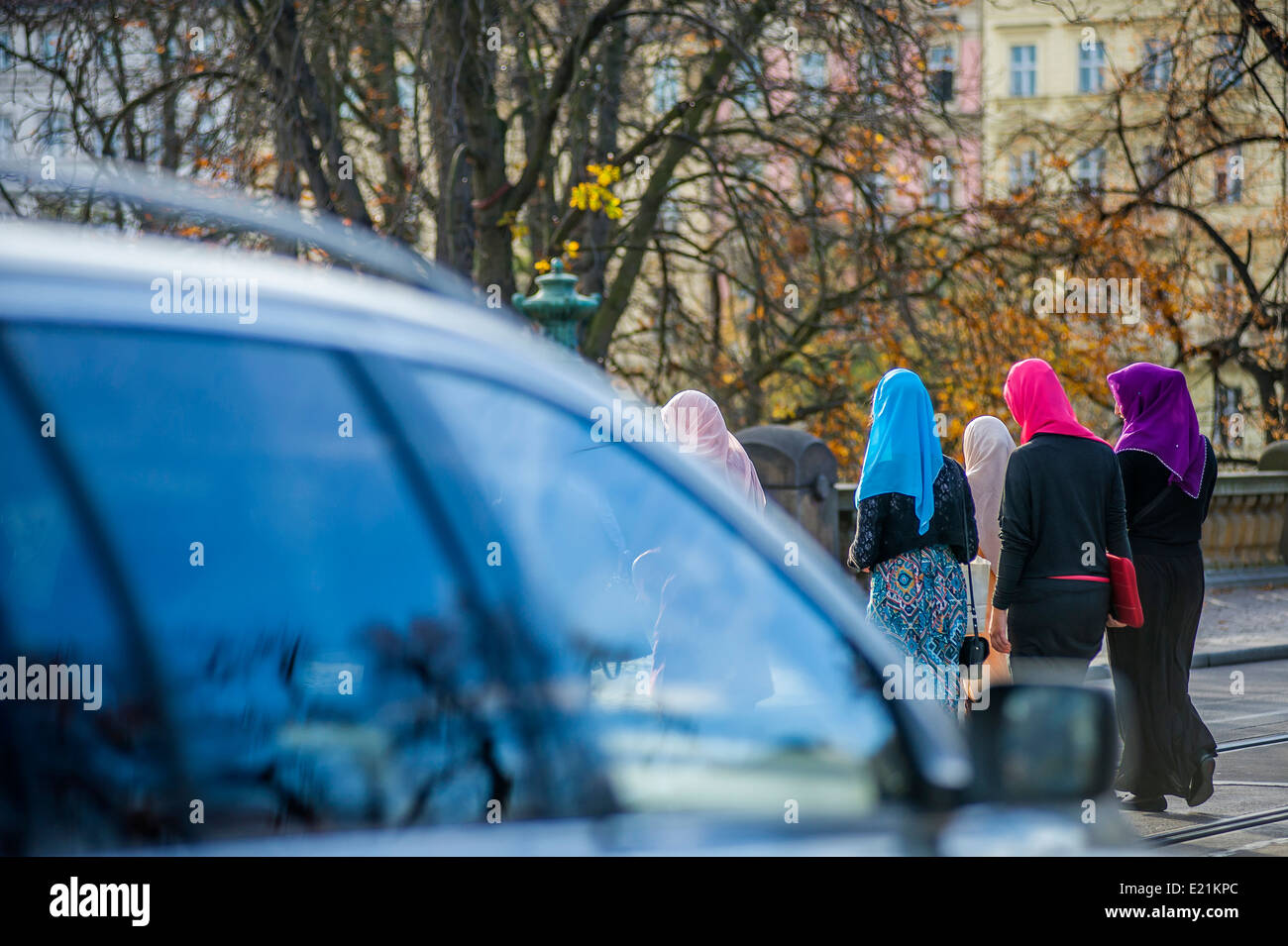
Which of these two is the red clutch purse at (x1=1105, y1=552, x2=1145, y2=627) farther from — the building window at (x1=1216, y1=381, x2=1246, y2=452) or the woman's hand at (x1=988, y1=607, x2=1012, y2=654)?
the building window at (x1=1216, y1=381, x2=1246, y2=452)

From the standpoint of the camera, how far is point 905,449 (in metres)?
6.06

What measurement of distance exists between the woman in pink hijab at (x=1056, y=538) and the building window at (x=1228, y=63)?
10.8 metres

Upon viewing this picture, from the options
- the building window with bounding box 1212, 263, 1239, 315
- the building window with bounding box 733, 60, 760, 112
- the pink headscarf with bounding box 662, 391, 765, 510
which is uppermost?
the building window with bounding box 733, 60, 760, 112

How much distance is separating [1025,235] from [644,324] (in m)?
5.52

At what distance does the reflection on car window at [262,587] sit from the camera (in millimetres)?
1321

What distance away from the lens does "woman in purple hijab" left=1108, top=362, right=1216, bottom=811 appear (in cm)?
682

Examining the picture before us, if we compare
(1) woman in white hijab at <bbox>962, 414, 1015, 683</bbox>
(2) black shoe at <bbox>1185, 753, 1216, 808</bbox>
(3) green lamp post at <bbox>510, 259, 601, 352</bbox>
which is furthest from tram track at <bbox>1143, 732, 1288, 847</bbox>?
(3) green lamp post at <bbox>510, 259, 601, 352</bbox>

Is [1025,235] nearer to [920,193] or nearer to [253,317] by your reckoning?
[920,193]

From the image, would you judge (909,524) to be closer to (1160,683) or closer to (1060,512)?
(1060,512)

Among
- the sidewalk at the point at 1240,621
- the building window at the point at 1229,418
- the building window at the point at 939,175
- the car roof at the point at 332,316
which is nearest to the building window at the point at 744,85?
the building window at the point at 939,175

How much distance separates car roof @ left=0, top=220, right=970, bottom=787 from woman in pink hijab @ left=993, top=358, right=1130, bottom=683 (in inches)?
176

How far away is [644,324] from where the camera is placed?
2059cm
